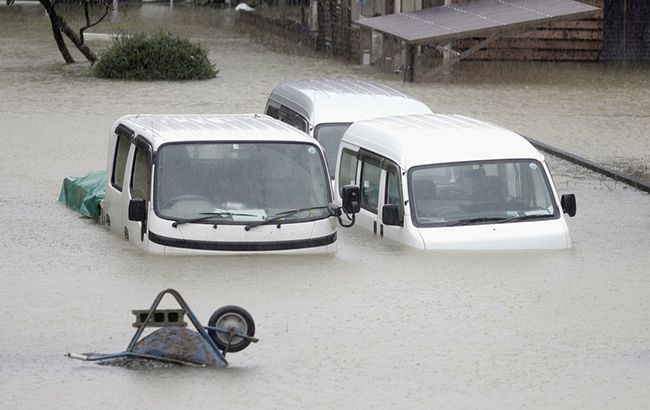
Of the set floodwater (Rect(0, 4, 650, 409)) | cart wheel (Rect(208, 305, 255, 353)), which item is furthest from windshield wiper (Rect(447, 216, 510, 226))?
cart wheel (Rect(208, 305, 255, 353))

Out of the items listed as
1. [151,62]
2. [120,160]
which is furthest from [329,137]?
[151,62]

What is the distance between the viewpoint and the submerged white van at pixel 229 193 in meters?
13.3

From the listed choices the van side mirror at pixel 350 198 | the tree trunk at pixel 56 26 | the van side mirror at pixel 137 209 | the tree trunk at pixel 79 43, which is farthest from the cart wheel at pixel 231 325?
the tree trunk at pixel 79 43

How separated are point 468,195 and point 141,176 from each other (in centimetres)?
313

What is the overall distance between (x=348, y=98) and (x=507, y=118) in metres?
10.2

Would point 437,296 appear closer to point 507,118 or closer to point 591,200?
point 591,200

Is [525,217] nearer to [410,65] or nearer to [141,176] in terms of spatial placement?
[141,176]

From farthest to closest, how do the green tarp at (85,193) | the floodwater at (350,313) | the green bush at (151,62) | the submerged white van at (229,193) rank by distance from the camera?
the green bush at (151,62), the green tarp at (85,193), the submerged white van at (229,193), the floodwater at (350,313)

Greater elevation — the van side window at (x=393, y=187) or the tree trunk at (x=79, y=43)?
the van side window at (x=393, y=187)

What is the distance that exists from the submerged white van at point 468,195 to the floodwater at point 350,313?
0.20m

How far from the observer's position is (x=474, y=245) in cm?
1399

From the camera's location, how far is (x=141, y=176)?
46.1 feet

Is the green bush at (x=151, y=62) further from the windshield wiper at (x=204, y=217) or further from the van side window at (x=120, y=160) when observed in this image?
the windshield wiper at (x=204, y=217)

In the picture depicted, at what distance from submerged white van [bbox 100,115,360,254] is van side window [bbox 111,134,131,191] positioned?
0.60m
